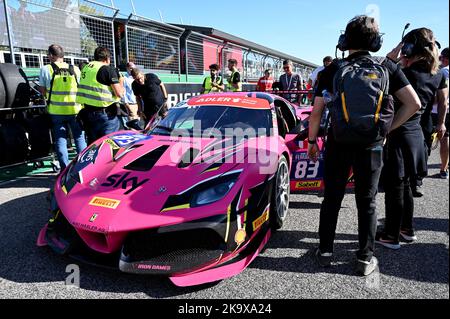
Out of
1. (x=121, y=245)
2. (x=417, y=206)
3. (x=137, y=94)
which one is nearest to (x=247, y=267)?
(x=121, y=245)

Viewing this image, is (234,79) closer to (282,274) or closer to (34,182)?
(34,182)

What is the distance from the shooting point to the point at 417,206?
12.0 ft

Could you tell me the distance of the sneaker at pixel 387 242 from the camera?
2691 mm

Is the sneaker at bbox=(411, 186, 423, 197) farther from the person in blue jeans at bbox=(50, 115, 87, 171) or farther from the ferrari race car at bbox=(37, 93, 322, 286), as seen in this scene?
the person in blue jeans at bbox=(50, 115, 87, 171)

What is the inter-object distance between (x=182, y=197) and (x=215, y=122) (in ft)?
3.92

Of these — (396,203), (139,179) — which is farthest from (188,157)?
(396,203)

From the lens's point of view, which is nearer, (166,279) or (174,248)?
(174,248)

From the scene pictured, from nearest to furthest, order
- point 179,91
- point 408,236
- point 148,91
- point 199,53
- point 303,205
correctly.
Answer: point 408,236
point 303,205
point 148,91
point 179,91
point 199,53

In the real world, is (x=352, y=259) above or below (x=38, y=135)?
below

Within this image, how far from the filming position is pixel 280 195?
2.95m

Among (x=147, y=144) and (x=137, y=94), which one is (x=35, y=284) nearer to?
(x=147, y=144)

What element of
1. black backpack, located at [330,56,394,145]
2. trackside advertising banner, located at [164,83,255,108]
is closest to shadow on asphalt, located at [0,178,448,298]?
black backpack, located at [330,56,394,145]
